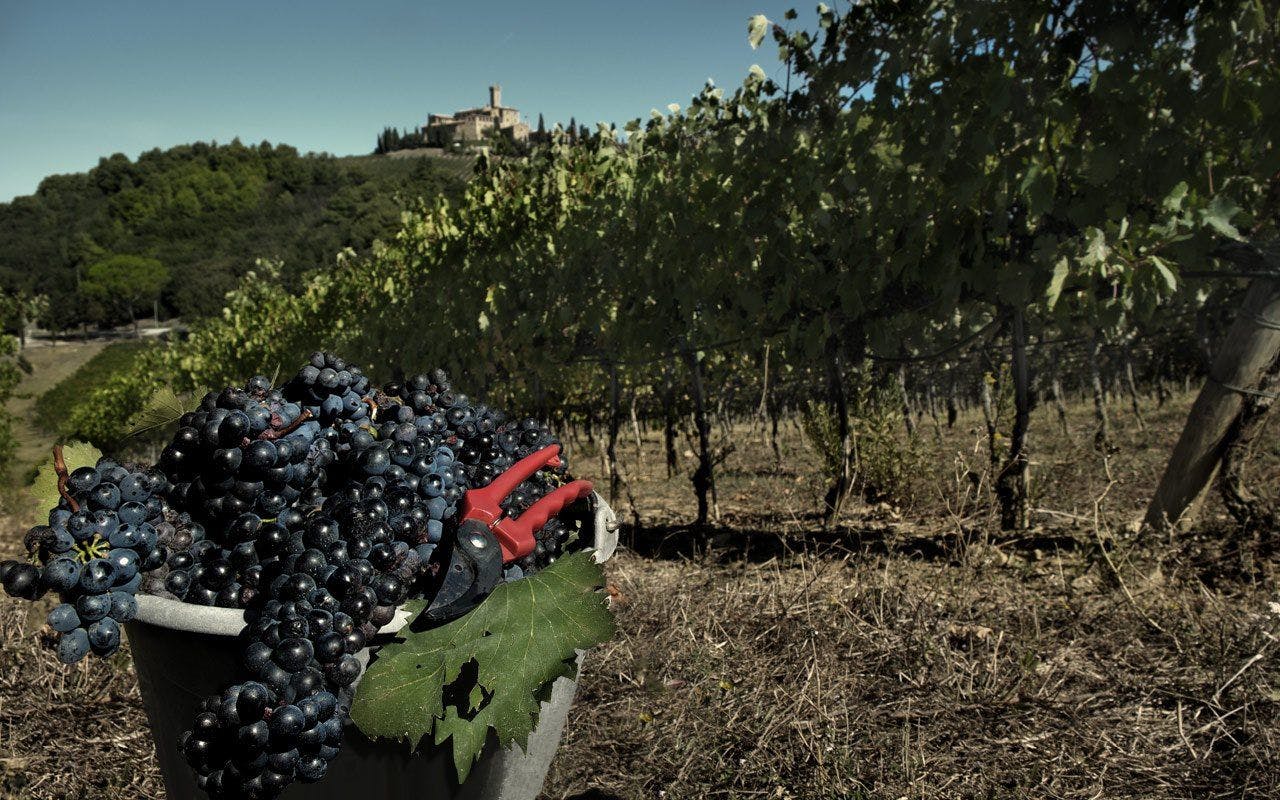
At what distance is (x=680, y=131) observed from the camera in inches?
235

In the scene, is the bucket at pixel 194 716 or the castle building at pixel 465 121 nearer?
the bucket at pixel 194 716

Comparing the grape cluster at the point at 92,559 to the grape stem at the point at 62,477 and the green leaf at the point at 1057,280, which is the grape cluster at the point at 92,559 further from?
the green leaf at the point at 1057,280

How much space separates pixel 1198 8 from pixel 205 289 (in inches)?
3876

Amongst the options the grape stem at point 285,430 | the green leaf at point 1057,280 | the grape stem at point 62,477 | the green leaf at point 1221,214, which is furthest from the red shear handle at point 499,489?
the green leaf at point 1221,214

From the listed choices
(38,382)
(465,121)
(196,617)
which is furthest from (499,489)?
(465,121)

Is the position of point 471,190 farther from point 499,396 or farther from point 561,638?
point 561,638

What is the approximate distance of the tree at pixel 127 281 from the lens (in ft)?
306

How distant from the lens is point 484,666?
4.20ft

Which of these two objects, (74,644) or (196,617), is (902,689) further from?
(74,644)

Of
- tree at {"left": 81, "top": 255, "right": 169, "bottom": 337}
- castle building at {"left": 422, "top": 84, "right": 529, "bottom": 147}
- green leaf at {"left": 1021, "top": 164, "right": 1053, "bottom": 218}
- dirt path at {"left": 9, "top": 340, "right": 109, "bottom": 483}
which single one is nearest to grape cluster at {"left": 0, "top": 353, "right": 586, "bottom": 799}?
green leaf at {"left": 1021, "top": 164, "right": 1053, "bottom": 218}

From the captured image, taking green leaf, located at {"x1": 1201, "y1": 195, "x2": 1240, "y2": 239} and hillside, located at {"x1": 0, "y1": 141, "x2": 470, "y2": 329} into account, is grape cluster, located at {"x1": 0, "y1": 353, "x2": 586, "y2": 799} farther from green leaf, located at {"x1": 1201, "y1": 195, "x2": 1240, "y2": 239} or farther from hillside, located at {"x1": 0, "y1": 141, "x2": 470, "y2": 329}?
hillside, located at {"x1": 0, "y1": 141, "x2": 470, "y2": 329}

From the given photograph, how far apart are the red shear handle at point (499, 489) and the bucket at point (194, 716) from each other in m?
0.17

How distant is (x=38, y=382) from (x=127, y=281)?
115 feet

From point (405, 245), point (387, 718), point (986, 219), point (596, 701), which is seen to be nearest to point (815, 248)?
point (986, 219)
